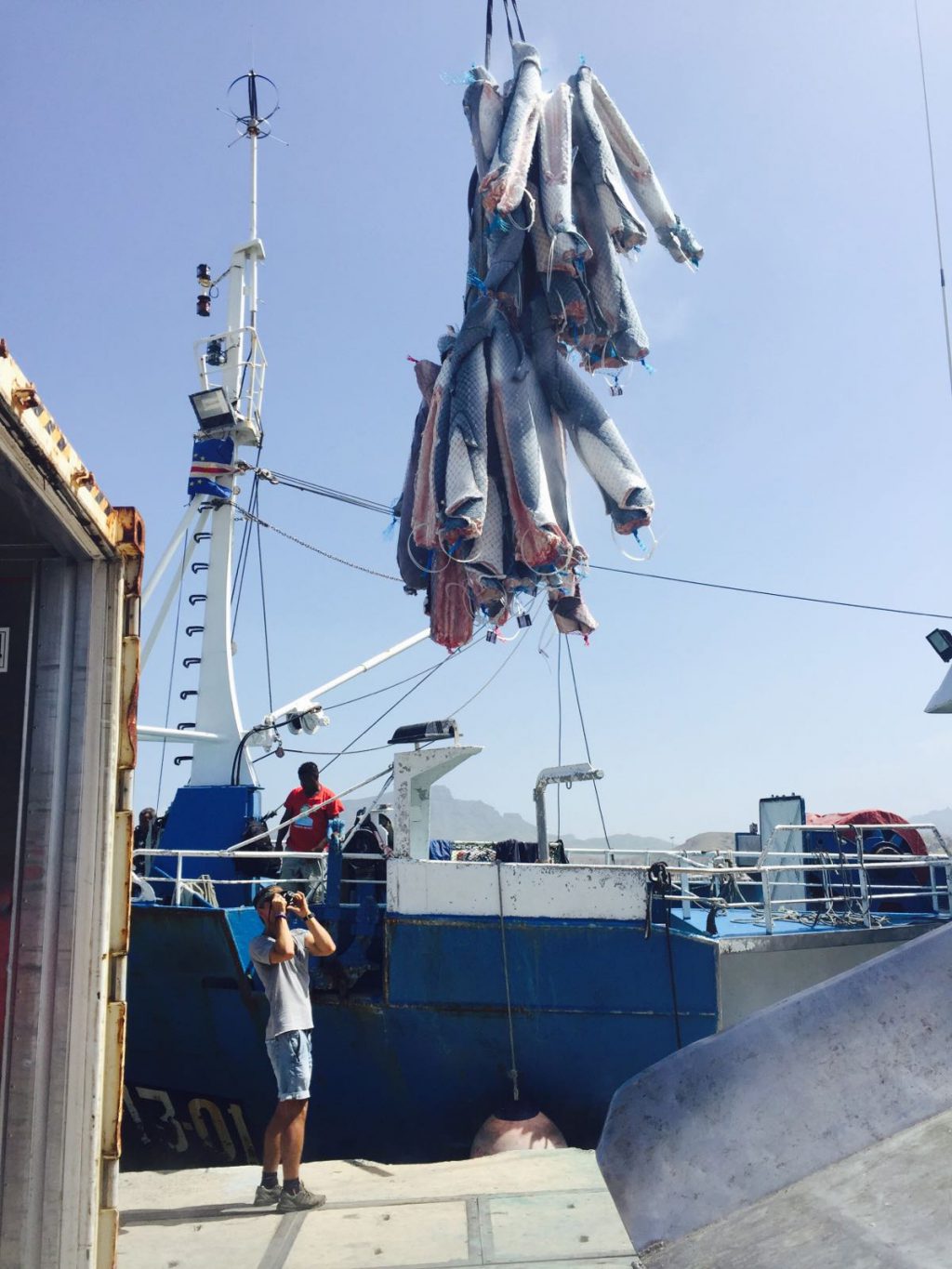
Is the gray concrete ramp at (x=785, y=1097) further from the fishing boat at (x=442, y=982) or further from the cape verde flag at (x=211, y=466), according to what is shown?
the cape verde flag at (x=211, y=466)

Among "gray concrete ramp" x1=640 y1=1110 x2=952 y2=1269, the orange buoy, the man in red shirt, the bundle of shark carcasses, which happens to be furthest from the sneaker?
the bundle of shark carcasses

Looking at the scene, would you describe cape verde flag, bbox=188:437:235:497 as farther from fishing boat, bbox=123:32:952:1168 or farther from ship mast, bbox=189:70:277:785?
fishing boat, bbox=123:32:952:1168

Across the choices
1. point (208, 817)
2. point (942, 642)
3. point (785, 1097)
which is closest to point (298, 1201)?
point (785, 1097)

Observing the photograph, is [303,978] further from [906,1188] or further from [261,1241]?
[906,1188]

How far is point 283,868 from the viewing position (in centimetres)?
1049

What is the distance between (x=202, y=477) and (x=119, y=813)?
36.7 feet

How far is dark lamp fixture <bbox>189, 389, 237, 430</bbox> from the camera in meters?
14.4

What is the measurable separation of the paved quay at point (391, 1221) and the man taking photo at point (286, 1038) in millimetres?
152

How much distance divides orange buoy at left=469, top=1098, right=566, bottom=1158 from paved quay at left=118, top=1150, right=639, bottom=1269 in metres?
1.54

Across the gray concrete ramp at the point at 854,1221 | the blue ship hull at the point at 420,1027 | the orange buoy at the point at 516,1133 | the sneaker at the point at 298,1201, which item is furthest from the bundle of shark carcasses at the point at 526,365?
the gray concrete ramp at the point at 854,1221

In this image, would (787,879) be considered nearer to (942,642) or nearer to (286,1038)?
(942,642)

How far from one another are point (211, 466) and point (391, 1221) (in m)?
11.2

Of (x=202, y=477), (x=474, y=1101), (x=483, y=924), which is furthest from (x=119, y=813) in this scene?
(x=202, y=477)

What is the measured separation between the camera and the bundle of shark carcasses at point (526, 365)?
978 cm
